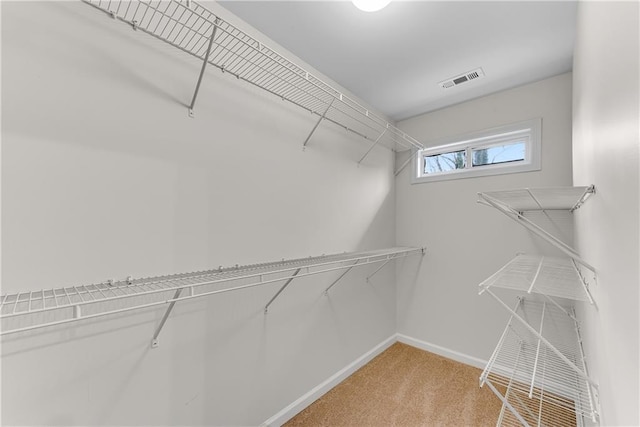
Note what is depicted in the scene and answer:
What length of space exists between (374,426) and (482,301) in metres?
1.30

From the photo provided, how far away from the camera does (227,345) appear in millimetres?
1287

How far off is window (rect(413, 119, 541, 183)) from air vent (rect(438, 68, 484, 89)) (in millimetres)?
471

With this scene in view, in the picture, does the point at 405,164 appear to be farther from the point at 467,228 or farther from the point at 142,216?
the point at 142,216

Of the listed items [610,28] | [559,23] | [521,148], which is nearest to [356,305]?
[521,148]

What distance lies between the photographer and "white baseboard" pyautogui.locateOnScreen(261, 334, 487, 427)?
1.53 metres

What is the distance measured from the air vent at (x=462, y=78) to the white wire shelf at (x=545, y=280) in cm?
132

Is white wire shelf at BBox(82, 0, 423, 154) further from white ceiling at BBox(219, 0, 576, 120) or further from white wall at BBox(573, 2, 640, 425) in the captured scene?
white wall at BBox(573, 2, 640, 425)

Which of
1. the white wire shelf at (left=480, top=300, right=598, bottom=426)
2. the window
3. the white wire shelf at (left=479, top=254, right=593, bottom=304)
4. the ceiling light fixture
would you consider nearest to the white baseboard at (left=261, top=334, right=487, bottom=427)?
the white wire shelf at (left=480, top=300, right=598, bottom=426)

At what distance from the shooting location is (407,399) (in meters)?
1.76

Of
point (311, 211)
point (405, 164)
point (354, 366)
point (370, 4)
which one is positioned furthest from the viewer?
point (405, 164)

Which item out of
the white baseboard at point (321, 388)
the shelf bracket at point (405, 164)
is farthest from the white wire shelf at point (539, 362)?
the shelf bracket at point (405, 164)

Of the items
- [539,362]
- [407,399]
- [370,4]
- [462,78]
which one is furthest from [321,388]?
[462,78]

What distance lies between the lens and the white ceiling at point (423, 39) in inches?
51.4

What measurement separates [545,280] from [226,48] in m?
1.69
